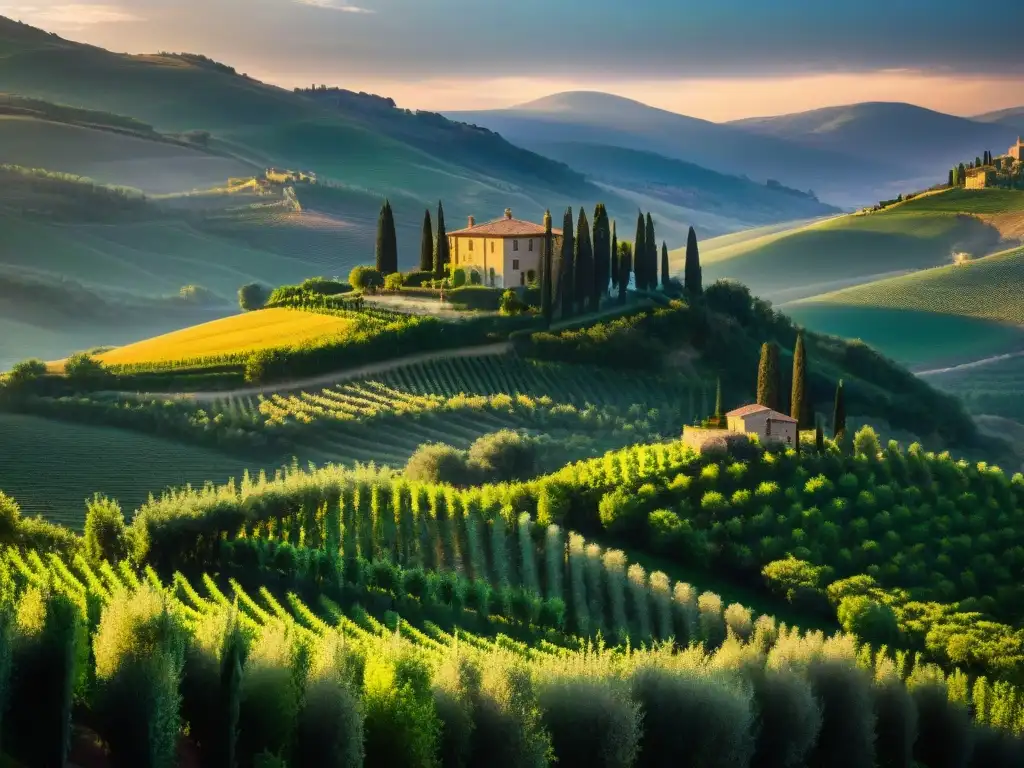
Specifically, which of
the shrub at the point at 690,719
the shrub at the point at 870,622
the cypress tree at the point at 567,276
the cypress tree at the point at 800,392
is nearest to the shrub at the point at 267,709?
the shrub at the point at 690,719

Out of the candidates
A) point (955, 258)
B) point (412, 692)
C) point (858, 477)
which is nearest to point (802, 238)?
point (955, 258)

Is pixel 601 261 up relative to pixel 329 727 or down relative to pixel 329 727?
up

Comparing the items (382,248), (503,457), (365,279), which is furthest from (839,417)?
(382,248)

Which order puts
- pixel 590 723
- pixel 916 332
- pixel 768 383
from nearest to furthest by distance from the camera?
pixel 590 723 < pixel 768 383 < pixel 916 332

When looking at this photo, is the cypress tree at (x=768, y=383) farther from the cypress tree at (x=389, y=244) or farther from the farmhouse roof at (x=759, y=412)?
the cypress tree at (x=389, y=244)

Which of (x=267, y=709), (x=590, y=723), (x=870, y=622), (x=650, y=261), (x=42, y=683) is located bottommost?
(x=870, y=622)

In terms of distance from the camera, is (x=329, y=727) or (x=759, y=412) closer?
(x=329, y=727)

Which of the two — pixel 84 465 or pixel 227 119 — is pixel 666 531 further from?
pixel 227 119

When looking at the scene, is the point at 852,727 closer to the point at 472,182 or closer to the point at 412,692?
the point at 412,692
